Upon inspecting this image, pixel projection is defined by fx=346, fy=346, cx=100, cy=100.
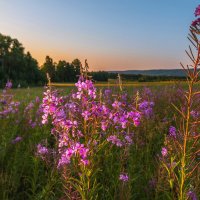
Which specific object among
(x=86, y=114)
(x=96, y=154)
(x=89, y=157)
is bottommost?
(x=96, y=154)

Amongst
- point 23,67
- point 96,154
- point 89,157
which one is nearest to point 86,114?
point 89,157

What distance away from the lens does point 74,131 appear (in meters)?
2.79

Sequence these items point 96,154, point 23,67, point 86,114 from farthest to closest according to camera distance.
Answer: point 23,67
point 96,154
point 86,114

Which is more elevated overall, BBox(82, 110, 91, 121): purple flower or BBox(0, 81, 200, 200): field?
BBox(82, 110, 91, 121): purple flower

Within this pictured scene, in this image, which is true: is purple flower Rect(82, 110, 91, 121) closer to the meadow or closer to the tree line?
the meadow

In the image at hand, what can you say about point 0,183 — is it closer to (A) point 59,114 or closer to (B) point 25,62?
(A) point 59,114

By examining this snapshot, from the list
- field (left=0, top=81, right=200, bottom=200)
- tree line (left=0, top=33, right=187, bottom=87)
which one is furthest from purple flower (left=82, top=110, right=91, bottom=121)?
tree line (left=0, top=33, right=187, bottom=87)

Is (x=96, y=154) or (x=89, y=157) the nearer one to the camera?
(x=89, y=157)

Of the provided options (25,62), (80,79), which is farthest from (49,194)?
(25,62)

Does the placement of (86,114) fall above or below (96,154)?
above

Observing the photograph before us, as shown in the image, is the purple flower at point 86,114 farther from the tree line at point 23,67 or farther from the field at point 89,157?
the tree line at point 23,67

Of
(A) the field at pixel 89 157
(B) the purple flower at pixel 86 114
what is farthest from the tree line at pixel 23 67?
(B) the purple flower at pixel 86 114

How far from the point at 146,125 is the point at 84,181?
3.45m

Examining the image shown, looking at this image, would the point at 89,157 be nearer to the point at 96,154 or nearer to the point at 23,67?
the point at 96,154
